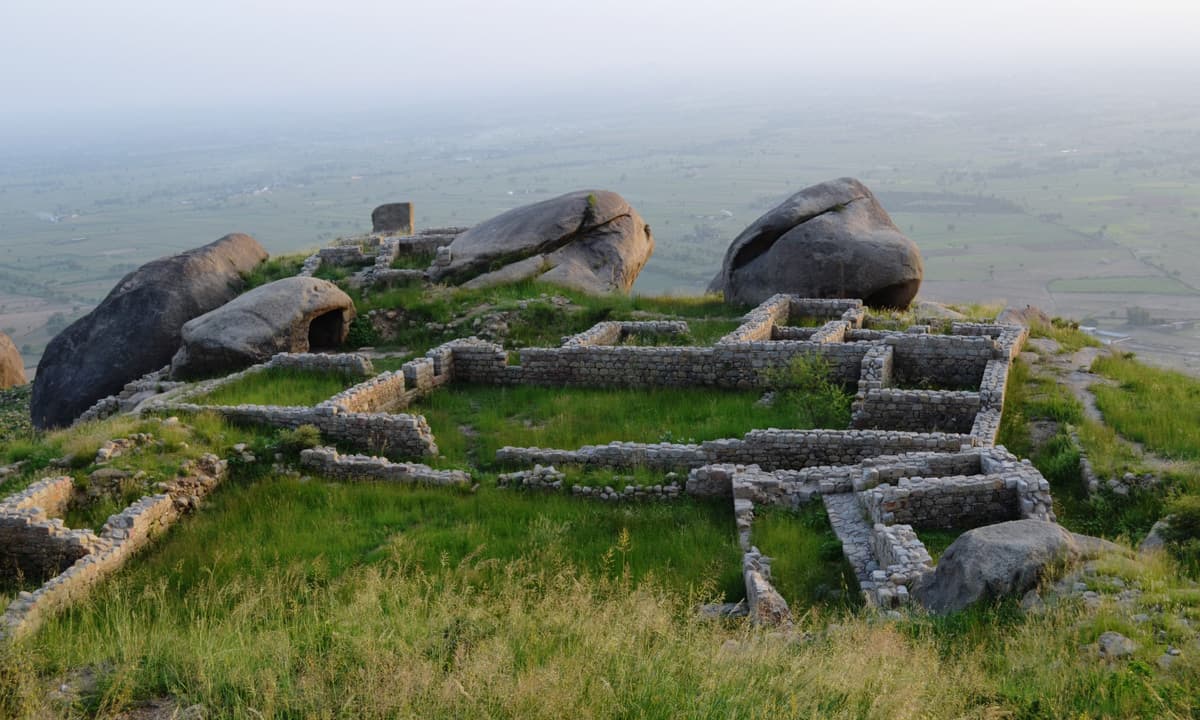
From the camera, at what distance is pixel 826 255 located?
2505 cm

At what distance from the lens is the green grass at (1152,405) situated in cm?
1472

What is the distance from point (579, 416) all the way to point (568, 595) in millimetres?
7768

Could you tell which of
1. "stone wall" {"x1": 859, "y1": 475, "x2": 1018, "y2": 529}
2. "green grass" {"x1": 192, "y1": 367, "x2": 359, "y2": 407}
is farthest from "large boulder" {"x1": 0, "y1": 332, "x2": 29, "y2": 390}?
"stone wall" {"x1": 859, "y1": 475, "x2": 1018, "y2": 529}

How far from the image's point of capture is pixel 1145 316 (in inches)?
2131

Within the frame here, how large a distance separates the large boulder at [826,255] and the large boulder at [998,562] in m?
14.9

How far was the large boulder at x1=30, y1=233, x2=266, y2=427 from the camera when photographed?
79.0 ft

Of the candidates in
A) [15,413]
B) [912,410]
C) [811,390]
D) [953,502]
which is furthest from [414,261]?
[953,502]

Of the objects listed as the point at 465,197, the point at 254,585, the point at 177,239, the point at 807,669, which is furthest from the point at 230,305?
the point at 465,197

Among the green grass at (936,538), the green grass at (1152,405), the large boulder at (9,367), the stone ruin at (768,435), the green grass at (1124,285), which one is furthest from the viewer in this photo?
the green grass at (1124,285)

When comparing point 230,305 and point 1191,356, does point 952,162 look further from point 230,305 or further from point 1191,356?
point 230,305

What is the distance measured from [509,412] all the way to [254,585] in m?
7.77

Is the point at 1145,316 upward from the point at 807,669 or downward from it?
downward

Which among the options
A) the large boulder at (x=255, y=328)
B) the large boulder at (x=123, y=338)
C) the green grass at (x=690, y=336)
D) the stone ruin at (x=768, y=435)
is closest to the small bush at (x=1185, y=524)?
the stone ruin at (x=768, y=435)

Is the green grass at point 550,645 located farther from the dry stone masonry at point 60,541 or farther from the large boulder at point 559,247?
the large boulder at point 559,247
